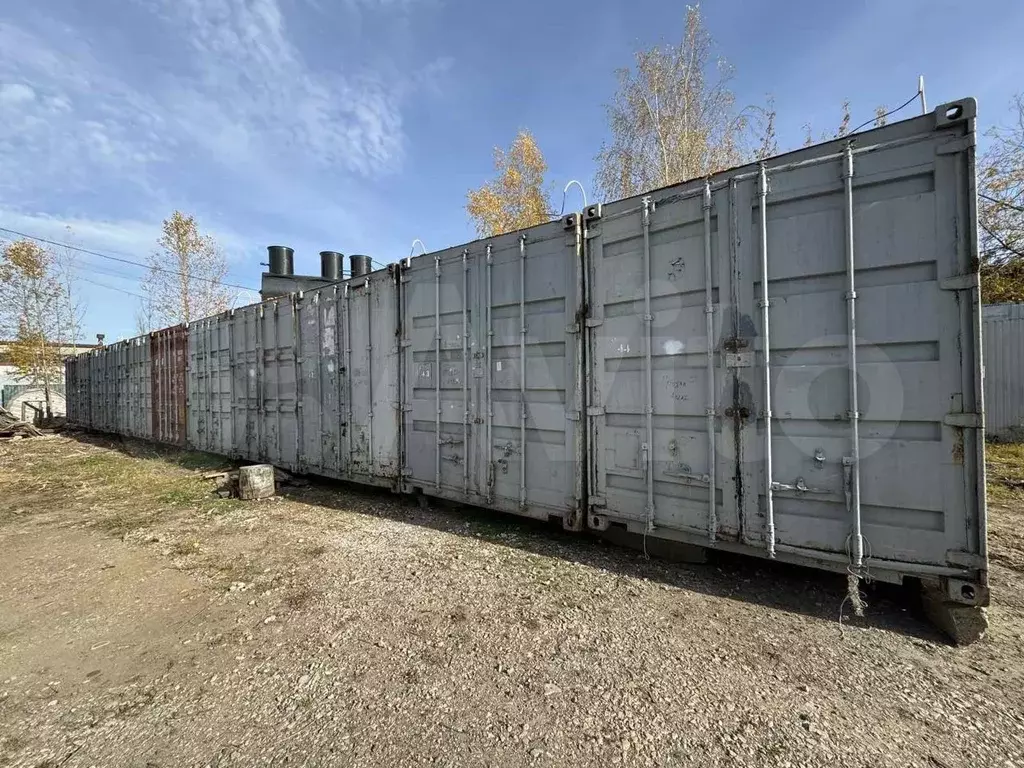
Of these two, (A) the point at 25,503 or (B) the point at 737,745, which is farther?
(A) the point at 25,503

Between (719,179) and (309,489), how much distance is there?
7215 mm

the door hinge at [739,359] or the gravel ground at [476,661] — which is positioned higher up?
the door hinge at [739,359]

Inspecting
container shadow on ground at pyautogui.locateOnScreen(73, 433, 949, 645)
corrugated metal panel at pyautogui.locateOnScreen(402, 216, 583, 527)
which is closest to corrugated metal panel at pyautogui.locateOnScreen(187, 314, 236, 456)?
container shadow on ground at pyautogui.locateOnScreen(73, 433, 949, 645)

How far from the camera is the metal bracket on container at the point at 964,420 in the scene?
2869 mm

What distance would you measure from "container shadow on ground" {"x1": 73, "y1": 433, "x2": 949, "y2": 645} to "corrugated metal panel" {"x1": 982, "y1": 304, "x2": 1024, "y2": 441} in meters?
10.6

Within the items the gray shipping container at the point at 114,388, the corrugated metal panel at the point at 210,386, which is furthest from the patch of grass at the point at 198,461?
the gray shipping container at the point at 114,388

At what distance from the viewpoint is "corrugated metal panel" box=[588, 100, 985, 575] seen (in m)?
2.96

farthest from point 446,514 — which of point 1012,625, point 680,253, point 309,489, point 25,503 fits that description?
point 25,503

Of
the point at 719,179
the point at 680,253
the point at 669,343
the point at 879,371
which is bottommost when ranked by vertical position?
the point at 879,371

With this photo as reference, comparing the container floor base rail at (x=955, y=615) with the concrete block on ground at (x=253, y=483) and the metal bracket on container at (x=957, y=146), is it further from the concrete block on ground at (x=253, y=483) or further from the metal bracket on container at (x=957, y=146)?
the concrete block on ground at (x=253, y=483)

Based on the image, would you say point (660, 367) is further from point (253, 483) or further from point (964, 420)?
point (253, 483)

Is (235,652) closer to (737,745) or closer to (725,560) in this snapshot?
(737,745)

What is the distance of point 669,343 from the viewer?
156 inches

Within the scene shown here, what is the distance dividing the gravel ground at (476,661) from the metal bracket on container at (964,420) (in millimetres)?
1399
